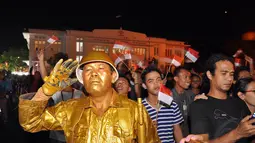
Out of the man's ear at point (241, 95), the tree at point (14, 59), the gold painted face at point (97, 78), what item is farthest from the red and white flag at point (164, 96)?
the tree at point (14, 59)

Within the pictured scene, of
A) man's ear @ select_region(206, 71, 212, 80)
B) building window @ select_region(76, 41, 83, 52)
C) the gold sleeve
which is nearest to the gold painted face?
the gold sleeve

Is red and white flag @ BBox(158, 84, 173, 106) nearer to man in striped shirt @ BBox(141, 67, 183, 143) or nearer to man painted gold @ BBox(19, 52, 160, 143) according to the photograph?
man in striped shirt @ BBox(141, 67, 183, 143)

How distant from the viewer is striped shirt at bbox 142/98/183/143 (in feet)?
14.3

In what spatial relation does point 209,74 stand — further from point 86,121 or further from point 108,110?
point 86,121

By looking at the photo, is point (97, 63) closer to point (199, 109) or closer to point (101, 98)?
point (101, 98)

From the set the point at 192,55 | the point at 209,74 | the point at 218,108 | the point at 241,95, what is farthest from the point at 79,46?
the point at 218,108

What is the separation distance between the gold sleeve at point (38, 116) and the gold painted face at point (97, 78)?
0.37 meters

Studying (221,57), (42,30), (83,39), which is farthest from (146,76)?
(83,39)

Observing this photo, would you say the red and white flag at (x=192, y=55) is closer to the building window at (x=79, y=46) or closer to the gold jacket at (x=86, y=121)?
the gold jacket at (x=86, y=121)

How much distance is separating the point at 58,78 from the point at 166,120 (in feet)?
6.97

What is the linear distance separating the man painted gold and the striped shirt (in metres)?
1.47

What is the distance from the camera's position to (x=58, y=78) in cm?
285

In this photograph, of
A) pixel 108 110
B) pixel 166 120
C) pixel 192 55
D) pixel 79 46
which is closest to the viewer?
pixel 108 110

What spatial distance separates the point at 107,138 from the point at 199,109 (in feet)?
3.39
